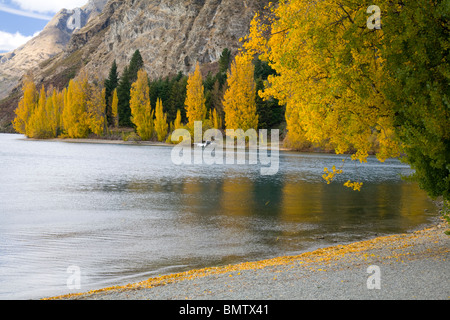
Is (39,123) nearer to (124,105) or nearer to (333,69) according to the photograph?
(124,105)

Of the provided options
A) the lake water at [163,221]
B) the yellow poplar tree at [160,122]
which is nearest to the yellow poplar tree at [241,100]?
the yellow poplar tree at [160,122]

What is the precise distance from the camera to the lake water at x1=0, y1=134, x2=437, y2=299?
1133 centimetres

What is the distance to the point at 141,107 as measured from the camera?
277 ft

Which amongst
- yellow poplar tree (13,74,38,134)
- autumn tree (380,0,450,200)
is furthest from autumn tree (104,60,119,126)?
autumn tree (380,0,450,200)

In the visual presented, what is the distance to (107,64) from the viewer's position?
193m

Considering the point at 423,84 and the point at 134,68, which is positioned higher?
the point at 134,68

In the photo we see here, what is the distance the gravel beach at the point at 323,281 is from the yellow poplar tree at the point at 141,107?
76.9 m

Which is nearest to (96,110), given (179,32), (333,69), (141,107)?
(141,107)

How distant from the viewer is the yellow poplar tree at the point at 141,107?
3329 inches

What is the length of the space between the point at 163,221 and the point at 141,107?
69574mm

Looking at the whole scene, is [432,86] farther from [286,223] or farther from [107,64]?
[107,64]

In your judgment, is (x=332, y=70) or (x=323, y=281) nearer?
(x=323, y=281)

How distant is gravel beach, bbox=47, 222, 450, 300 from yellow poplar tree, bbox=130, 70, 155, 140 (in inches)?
3027

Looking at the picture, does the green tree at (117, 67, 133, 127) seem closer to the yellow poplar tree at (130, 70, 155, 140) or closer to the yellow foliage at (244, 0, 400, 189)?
the yellow poplar tree at (130, 70, 155, 140)
